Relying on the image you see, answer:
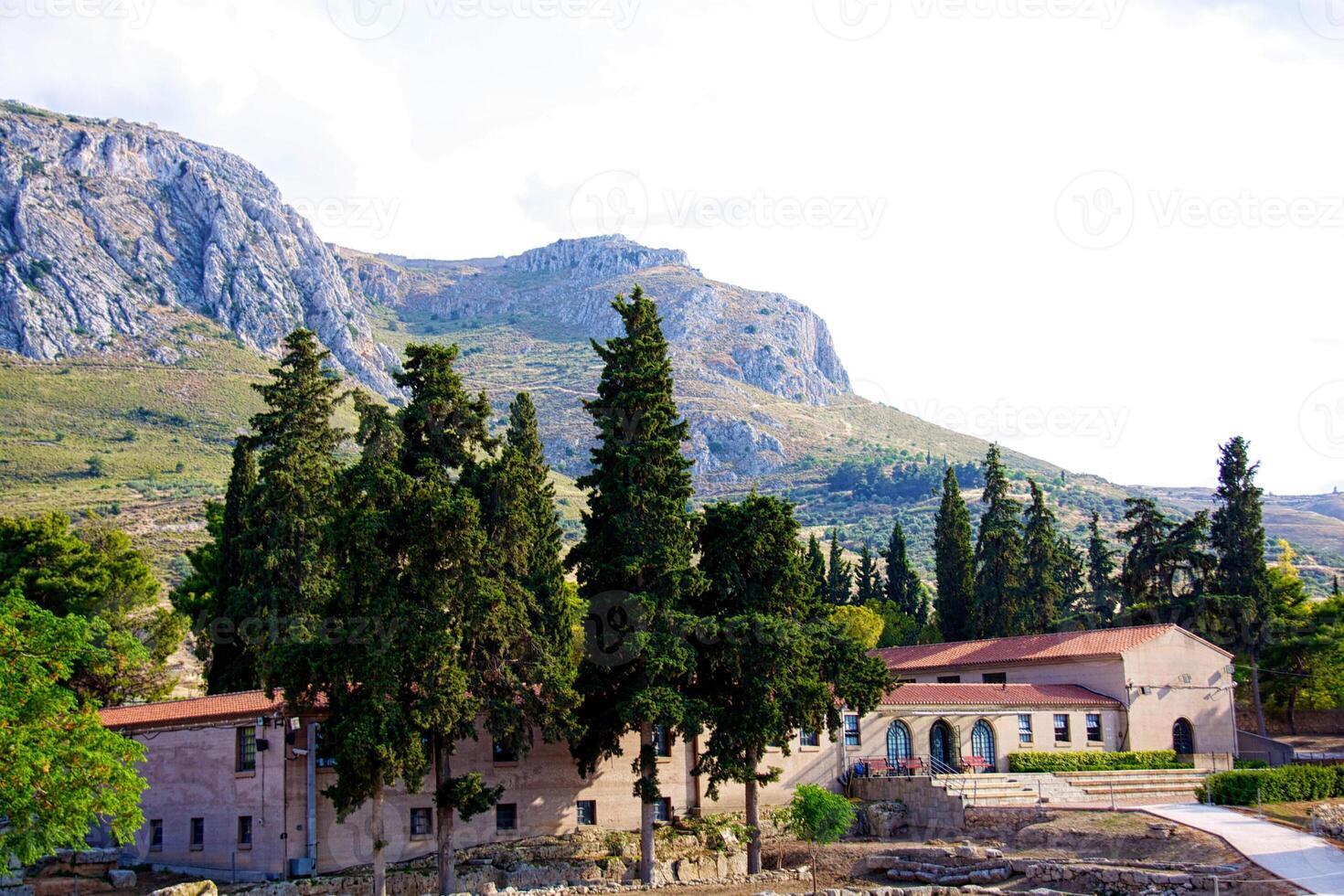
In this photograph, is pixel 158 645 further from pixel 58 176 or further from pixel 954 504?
pixel 58 176

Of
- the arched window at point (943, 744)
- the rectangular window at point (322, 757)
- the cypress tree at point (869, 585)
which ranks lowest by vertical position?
the arched window at point (943, 744)

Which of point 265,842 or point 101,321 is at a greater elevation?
point 101,321

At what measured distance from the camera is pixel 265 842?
35531 mm

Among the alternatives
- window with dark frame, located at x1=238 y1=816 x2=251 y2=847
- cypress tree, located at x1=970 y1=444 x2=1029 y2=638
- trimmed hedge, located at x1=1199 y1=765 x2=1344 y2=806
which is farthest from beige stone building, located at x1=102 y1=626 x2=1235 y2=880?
cypress tree, located at x1=970 y1=444 x2=1029 y2=638

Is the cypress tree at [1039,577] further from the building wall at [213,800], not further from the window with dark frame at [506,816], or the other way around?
the building wall at [213,800]

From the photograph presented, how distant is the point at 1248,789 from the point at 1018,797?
7708mm

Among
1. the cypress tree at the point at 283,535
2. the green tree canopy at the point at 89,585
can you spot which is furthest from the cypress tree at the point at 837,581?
the cypress tree at the point at 283,535

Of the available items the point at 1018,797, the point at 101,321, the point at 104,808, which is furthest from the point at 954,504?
the point at 101,321

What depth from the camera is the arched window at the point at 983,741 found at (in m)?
49.0

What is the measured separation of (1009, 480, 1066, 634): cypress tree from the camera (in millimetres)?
69938

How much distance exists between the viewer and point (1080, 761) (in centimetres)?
4909

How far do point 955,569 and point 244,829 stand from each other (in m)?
52.3

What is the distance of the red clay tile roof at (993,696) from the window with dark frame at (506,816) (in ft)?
52.5

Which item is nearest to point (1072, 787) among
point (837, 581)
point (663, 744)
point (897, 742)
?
point (897, 742)
